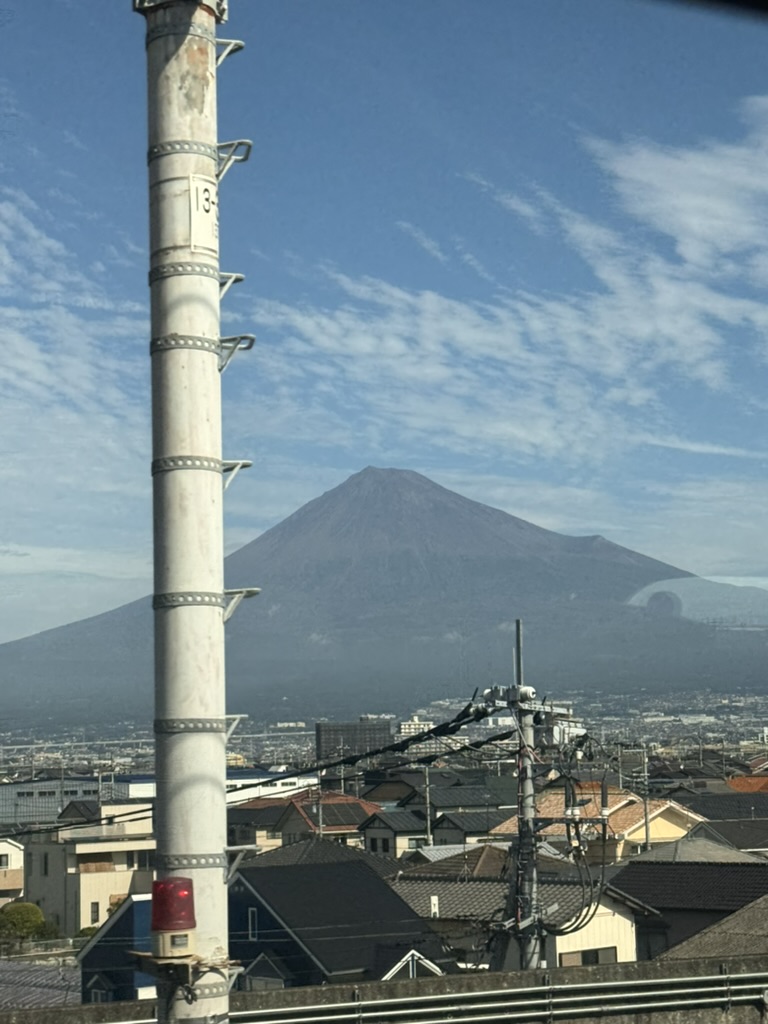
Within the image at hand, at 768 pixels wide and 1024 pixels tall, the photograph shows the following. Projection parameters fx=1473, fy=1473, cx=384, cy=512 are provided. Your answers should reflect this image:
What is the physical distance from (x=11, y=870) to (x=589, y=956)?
102ft

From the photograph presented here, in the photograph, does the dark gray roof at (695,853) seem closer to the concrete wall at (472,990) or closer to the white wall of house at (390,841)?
the white wall of house at (390,841)

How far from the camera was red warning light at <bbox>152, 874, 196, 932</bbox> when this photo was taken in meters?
11.6

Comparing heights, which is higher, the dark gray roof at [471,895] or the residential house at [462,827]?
the residential house at [462,827]

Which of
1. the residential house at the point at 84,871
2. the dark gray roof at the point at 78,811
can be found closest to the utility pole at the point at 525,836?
the residential house at the point at 84,871

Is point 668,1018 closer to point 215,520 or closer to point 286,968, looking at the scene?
point 215,520

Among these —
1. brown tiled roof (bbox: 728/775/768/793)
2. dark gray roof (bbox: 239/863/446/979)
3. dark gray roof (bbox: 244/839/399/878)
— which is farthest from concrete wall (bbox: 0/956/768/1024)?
brown tiled roof (bbox: 728/775/768/793)

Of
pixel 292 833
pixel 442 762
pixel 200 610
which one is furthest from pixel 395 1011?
pixel 442 762

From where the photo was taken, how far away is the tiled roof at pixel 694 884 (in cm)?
2733

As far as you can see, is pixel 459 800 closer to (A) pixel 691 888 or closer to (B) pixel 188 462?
(A) pixel 691 888

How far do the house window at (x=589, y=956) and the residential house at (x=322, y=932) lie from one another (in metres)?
2.64

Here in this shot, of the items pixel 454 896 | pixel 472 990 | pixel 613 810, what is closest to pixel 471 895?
pixel 454 896

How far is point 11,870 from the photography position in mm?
52844

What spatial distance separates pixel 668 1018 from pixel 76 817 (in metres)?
50.9

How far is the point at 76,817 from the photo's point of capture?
208 feet
